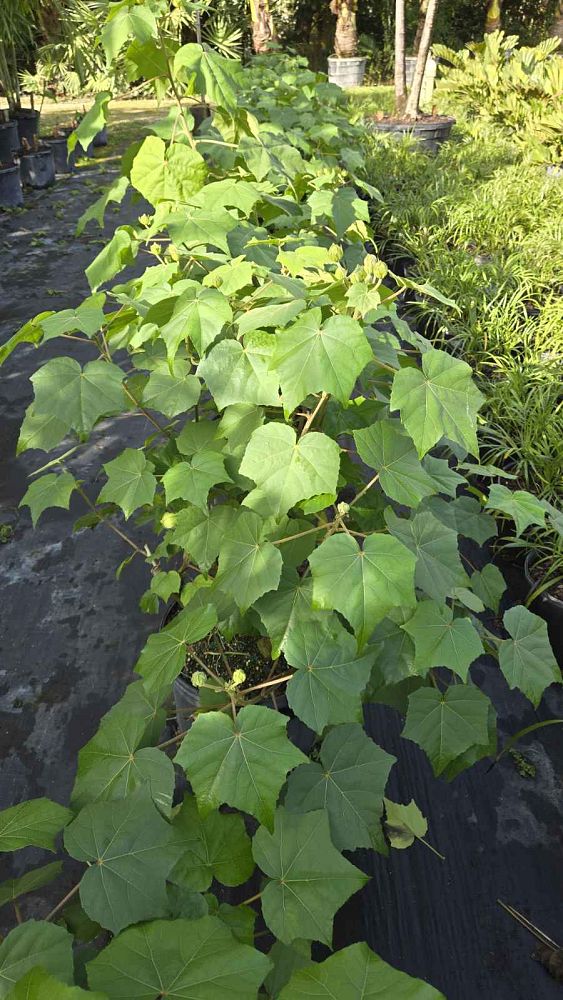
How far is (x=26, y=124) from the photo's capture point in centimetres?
664

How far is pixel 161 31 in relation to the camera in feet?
4.81

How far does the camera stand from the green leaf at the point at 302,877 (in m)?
0.84

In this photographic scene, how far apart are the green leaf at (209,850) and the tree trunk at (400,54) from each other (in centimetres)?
634

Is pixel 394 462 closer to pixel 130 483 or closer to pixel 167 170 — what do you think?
pixel 130 483

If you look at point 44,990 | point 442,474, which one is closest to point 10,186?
point 442,474

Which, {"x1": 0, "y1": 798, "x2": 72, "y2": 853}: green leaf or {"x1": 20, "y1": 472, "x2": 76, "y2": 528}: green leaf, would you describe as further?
{"x1": 20, "y1": 472, "x2": 76, "y2": 528}: green leaf

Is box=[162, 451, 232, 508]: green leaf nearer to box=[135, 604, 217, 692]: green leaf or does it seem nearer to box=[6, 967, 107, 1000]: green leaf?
box=[135, 604, 217, 692]: green leaf

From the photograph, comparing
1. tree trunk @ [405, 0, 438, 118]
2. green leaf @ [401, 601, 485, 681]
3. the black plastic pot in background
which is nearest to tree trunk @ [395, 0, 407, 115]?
tree trunk @ [405, 0, 438, 118]

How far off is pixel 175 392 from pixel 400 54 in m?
6.04

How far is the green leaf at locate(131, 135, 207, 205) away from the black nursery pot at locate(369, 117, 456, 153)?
539 cm

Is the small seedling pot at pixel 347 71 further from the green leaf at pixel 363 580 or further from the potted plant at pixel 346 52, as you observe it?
the green leaf at pixel 363 580

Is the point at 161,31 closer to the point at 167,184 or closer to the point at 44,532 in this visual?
the point at 167,184

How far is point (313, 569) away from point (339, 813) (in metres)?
0.41

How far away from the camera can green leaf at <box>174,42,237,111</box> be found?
1.45 metres
